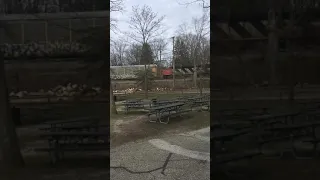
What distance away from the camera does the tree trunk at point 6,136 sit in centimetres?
340

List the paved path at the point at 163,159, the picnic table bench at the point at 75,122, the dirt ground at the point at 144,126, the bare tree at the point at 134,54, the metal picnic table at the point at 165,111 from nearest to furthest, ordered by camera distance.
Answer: the picnic table bench at the point at 75,122
the paved path at the point at 163,159
the dirt ground at the point at 144,126
the metal picnic table at the point at 165,111
the bare tree at the point at 134,54

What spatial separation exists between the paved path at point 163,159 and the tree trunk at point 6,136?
6.01 feet

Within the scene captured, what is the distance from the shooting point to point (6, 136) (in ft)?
11.2

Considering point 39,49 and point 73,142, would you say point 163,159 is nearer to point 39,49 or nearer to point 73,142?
point 73,142

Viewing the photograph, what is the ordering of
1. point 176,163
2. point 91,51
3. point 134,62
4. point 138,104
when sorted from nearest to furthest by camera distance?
point 91,51 < point 176,163 < point 138,104 < point 134,62

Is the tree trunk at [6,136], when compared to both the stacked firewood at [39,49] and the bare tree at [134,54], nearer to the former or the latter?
the stacked firewood at [39,49]

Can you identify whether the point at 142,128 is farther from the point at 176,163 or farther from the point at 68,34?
the point at 68,34

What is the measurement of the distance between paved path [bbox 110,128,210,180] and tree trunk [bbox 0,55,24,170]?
1.83 metres
